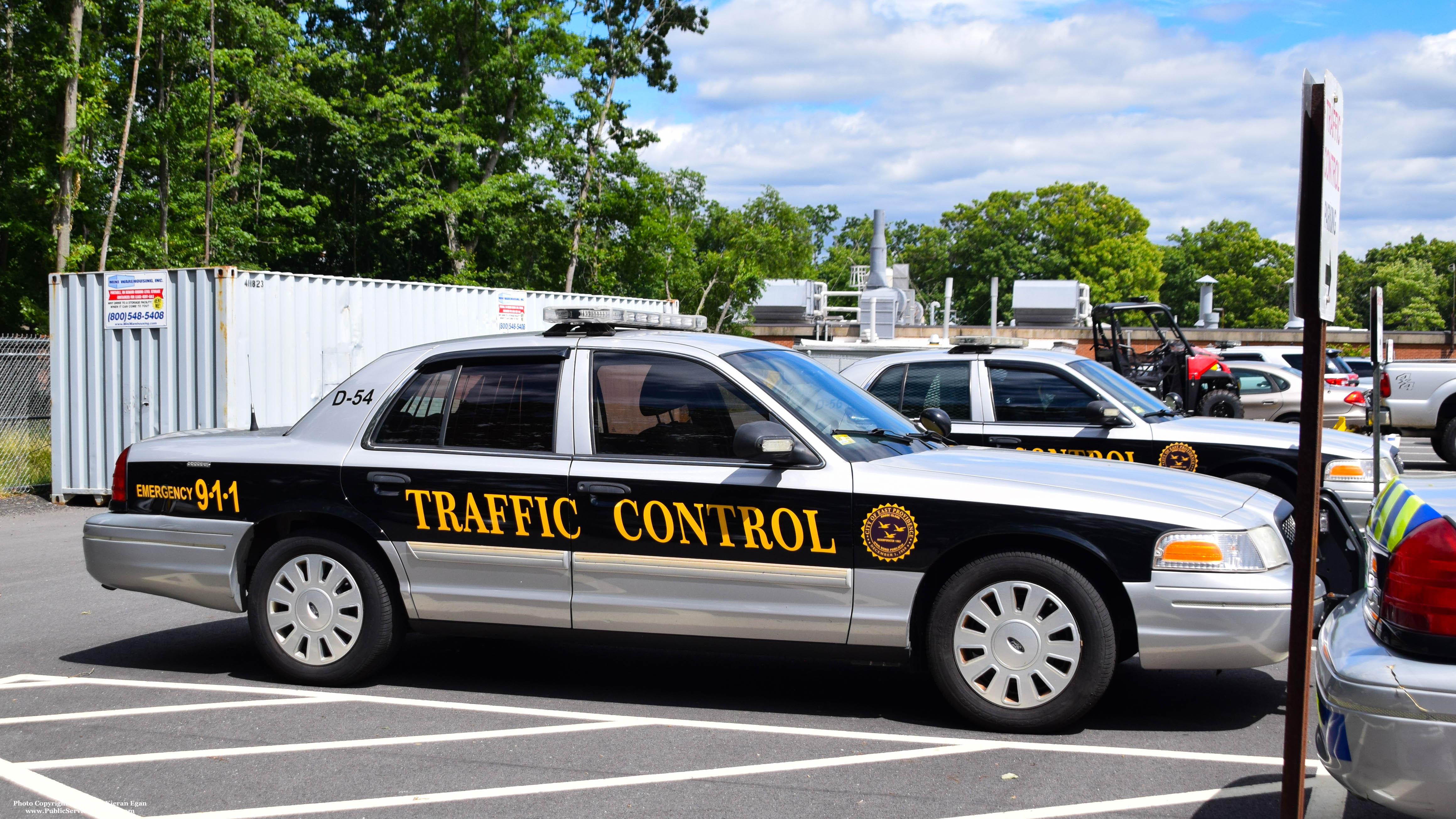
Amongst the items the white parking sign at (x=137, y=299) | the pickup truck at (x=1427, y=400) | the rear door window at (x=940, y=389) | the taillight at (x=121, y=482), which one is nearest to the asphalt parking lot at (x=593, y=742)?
the taillight at (x=121, y=482)

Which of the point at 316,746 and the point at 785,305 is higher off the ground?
the point at 785,305

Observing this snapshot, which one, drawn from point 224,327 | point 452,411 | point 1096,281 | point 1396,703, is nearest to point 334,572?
point 452,411

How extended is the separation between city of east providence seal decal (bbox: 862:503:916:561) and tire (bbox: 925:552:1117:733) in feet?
0.76

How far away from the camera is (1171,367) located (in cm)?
1578

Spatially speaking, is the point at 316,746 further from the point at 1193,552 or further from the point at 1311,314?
the point at 1311,314

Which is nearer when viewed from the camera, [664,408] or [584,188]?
[664,408]

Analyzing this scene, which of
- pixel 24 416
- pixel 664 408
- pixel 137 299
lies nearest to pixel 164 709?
pixel 664 408

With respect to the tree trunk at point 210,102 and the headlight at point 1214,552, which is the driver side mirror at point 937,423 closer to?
the headlight at point 1214,552

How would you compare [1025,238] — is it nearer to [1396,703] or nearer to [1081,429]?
[1081,429]

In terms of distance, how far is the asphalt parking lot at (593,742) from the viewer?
13.3 ft

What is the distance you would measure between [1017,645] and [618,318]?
245 cm

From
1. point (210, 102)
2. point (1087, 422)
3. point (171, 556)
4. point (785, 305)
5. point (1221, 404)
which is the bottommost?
point (171, 556)

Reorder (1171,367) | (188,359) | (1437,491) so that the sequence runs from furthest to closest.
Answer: (1171,367) < (188,359) < (1437,491)

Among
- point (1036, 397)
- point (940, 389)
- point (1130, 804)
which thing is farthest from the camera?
point (940, 389)
